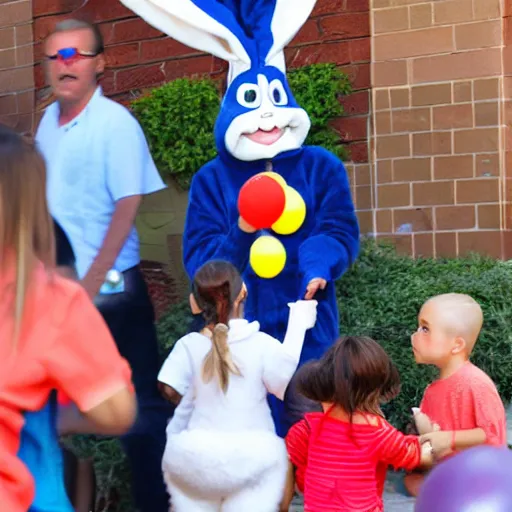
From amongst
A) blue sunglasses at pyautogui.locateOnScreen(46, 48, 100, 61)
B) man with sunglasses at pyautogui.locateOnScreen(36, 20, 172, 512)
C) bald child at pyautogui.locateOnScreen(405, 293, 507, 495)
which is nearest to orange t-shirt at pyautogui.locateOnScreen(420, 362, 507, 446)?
bald child at pyautogui.locateOnScreen(405, 293, 507, 495)

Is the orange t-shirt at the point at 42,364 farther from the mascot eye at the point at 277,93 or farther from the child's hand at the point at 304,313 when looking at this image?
the mascot eye at the point at 277,93

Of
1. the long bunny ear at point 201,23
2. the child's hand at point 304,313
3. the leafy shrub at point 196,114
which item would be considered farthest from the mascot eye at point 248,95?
the leafy shrub at point 196,114

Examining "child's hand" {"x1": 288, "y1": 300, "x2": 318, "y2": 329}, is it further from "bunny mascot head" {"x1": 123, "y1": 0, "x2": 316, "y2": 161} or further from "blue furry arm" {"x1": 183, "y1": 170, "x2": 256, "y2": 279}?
"bunny mascot head" {"x1": 123, "y1": 0, "x2": 316, "y2": 161}

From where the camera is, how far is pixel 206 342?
3.30m

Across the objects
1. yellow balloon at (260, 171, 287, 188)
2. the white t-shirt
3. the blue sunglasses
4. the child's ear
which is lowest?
the white t-shirt

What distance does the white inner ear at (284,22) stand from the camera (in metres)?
3.97

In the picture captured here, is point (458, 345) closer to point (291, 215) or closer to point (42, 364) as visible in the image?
point (291, 215)

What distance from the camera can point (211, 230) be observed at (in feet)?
12.9

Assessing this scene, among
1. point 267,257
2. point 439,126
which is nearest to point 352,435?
point 267,257

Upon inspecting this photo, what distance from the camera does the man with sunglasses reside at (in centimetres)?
345

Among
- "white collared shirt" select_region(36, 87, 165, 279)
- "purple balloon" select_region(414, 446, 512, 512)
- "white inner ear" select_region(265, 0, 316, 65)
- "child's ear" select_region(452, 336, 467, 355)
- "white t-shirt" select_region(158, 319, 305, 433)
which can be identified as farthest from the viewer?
"white inner ear" select_region(265, 0, 316, 65)

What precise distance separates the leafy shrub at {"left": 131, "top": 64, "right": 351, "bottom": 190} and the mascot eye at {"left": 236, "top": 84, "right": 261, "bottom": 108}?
6.16 feet

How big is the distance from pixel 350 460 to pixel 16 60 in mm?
4115

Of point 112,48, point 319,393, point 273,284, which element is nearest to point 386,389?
point 319,393
